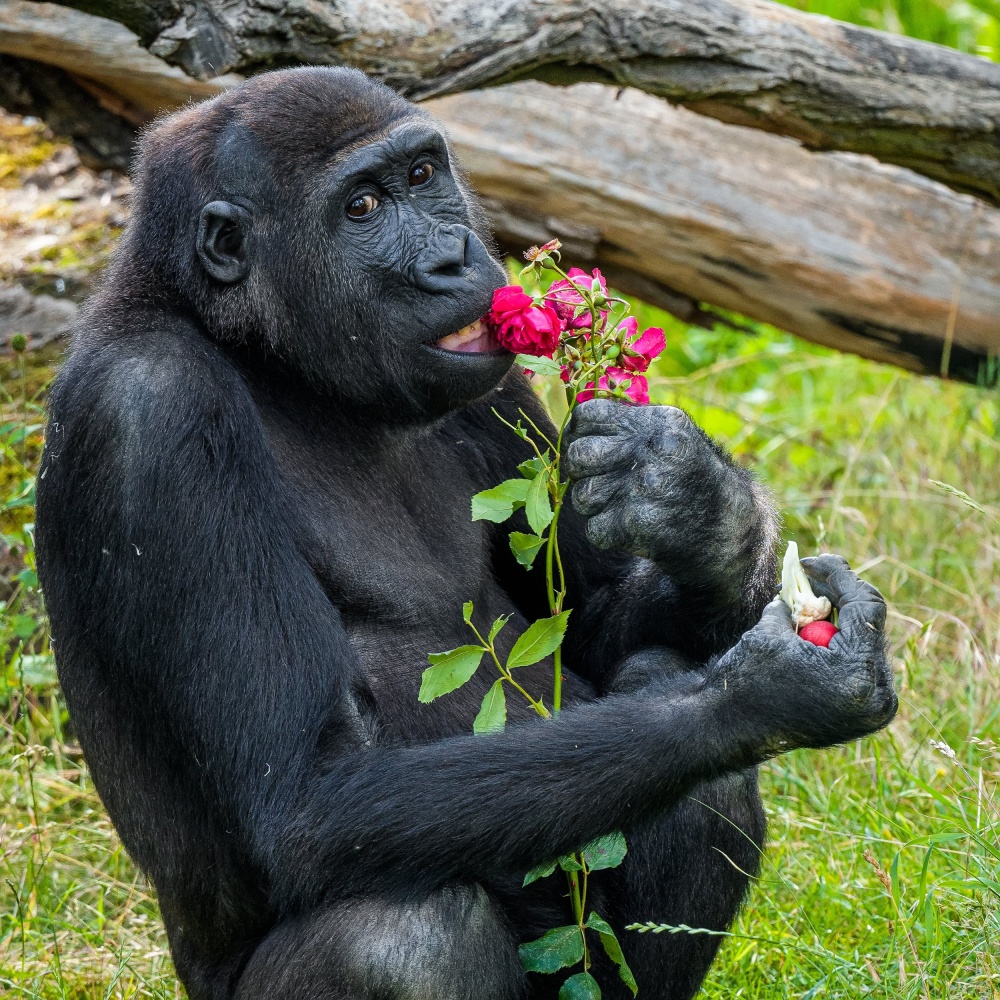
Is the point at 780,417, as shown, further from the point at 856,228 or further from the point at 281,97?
the point at 281,97

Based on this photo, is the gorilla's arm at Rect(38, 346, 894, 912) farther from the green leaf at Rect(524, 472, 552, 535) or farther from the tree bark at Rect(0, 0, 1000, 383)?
the tree bark at Rect(0, 0, 1000, 383)

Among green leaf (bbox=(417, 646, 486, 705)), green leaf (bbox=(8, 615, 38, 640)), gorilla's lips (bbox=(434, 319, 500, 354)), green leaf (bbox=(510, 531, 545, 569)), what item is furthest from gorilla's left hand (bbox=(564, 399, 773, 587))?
green leaf (bbox=(8, 615, 38, 640))

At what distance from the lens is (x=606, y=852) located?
300 cm

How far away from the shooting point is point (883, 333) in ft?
18.9

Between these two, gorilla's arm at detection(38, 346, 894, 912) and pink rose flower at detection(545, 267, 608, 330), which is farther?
pink rose flower at detection(545, 267, 608, 330)

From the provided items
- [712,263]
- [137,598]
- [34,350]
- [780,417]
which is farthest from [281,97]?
[780,417]

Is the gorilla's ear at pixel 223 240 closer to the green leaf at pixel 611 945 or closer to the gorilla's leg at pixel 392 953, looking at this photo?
the gorilla's leg at pixel 392 953

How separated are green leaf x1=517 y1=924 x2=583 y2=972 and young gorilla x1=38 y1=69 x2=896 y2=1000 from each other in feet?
0.18

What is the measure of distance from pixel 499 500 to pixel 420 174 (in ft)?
2.74

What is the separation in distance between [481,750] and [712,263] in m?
3.16

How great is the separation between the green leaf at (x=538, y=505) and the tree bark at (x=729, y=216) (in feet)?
8.42

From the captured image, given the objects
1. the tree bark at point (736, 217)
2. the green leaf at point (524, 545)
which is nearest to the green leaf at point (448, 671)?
the green leaf at point (524, 545)

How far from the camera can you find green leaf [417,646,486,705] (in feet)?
9.31

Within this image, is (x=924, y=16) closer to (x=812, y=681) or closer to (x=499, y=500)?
(x=499, y=500)
